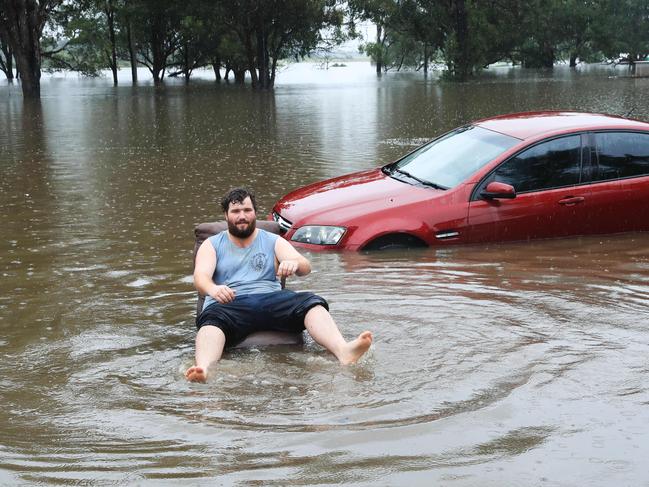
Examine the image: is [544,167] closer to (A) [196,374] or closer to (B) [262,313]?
(B) [262,313]

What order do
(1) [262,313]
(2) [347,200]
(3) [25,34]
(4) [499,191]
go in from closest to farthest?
(1) [262,313] < (4) [499,191] < (2) [347,200] < (3) [25,34]

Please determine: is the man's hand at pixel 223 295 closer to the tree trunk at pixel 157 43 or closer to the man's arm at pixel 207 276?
the man's arm at pixel 207 276

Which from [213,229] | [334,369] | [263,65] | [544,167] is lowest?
[334,369]

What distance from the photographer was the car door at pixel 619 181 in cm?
1039

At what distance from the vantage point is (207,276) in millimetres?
6934

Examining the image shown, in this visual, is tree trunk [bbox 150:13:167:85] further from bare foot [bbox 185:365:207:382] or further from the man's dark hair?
bare foot [bbox 185:365:207:382]

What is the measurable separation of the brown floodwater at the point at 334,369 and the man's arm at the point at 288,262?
0.50 metres

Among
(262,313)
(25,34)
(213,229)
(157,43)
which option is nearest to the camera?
(262,313)

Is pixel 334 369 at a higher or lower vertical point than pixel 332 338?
lower

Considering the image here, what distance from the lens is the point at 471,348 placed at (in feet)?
22.1

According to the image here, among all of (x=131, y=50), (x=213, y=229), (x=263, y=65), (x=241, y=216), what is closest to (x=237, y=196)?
(x=241, y=216)

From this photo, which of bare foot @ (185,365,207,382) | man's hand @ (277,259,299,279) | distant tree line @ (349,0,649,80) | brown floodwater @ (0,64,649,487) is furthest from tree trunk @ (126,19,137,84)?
bare foot @ (185,365,207,382)

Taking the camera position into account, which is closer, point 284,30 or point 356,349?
point 356,349

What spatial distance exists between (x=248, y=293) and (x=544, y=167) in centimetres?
434
